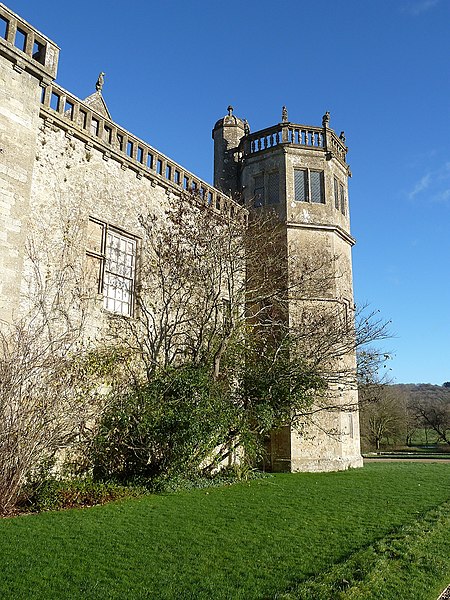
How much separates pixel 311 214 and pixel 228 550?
1278 cm

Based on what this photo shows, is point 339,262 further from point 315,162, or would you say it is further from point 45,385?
point 45,385

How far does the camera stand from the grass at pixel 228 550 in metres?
4.27

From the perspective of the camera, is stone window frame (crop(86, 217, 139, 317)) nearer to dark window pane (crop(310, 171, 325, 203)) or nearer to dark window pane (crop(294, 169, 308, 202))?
dark window pane (crop(294, 169, 308, 202))

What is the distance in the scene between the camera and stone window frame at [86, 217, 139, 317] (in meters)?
11.3

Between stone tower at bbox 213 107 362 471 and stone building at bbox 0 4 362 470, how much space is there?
1.5 inches

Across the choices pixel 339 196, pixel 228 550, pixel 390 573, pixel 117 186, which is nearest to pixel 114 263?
pixel 117 186

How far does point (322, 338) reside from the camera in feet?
42.7

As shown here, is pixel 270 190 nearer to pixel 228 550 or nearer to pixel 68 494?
pixel 68 494

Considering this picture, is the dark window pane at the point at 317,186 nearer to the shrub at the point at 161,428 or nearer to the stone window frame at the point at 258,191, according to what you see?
the stone window frame at the point at 258,191

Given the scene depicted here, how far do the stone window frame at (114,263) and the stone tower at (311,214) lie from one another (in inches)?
184

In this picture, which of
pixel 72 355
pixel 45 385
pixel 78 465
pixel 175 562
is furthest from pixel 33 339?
pixel 175 562

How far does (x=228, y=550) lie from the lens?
5449 mm

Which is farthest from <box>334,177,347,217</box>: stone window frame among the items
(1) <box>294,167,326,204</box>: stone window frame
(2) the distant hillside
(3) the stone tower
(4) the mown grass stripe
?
(2) the distant hillside

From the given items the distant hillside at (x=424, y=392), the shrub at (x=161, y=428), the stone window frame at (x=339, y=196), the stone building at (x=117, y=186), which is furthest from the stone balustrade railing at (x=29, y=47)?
the distant hillside at (x=424, y=392)
